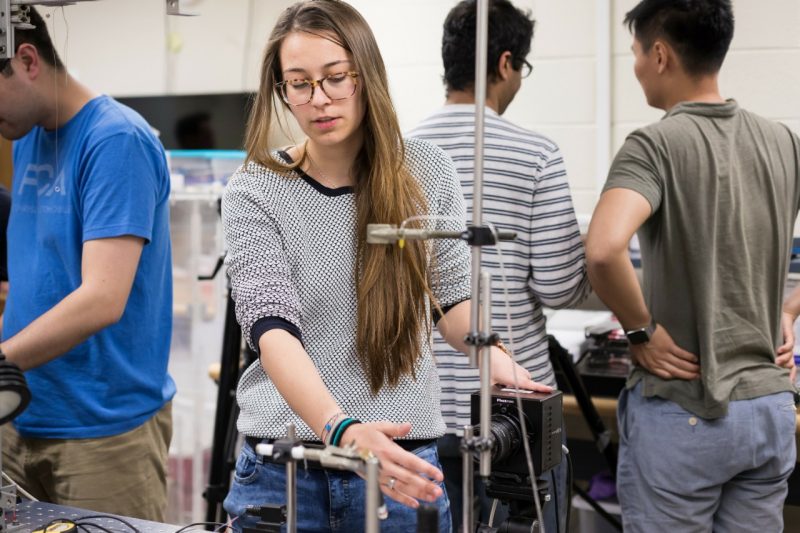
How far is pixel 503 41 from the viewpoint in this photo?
1.97 m

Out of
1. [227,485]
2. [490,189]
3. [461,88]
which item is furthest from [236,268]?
[227,485]

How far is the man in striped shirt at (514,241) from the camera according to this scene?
1855 mm

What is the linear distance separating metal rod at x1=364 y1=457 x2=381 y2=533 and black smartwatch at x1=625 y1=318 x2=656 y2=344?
1027mm

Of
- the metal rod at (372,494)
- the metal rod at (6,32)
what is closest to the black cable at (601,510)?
the metal rod at (372,494)

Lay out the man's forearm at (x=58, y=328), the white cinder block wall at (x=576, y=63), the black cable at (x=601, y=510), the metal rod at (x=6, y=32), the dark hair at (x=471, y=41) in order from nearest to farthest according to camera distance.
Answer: the metal rod at (x=6, y=32) → the man's forearm at (x=58, y=328) → the dark hair at (x=471, y=41) → the black cable at (x=601, y=510) → the white cinder block wall at (x=576, y=63)

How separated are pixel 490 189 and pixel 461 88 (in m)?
0.25

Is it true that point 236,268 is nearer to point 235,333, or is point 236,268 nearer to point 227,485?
point 235,333

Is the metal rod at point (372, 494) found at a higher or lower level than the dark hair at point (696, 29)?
lower

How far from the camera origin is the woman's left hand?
117 centimetres

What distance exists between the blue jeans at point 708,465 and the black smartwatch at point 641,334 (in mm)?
107

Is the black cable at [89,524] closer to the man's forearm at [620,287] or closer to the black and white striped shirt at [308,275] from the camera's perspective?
the black and white striped shirt at [308,275]

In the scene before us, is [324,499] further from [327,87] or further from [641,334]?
[641,334]

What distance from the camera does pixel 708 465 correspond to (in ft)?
5.79

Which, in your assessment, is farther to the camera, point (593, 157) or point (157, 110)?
point (157, 110)
